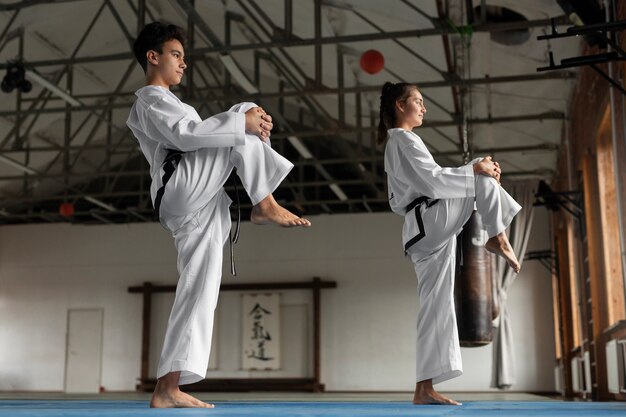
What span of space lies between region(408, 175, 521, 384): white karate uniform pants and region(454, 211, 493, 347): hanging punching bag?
2.62m

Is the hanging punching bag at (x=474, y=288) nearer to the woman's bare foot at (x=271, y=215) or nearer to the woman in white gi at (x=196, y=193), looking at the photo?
the woman's bare foot at (x=271, y=215)

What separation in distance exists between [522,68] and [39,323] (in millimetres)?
11429

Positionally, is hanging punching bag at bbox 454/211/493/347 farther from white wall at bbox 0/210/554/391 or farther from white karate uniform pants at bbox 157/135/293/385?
white wall at bbox 0/210/554/391

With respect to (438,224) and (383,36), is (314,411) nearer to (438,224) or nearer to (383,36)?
(438,224)

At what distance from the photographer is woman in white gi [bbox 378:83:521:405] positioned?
2.89 metres

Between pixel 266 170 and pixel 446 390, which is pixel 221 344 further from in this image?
pixel 266 170

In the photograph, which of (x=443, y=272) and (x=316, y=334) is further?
(x=316, y=334)

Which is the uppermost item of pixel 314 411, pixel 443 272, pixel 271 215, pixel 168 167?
pixel 168 167

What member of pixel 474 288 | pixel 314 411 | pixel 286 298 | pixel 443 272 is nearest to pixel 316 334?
pixel 286 298

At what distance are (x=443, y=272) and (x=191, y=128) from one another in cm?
121

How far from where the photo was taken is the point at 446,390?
14.0 meters

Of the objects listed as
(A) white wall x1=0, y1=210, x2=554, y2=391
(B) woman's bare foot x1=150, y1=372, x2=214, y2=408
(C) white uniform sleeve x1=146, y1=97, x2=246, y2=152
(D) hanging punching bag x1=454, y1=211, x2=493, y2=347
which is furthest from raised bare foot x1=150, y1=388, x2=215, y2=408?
(A) white wall x1=0, y1=210, x2=554, y2=391

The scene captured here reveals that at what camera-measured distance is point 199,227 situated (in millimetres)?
2426

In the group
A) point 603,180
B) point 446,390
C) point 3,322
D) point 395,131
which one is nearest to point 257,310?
point 446,390
